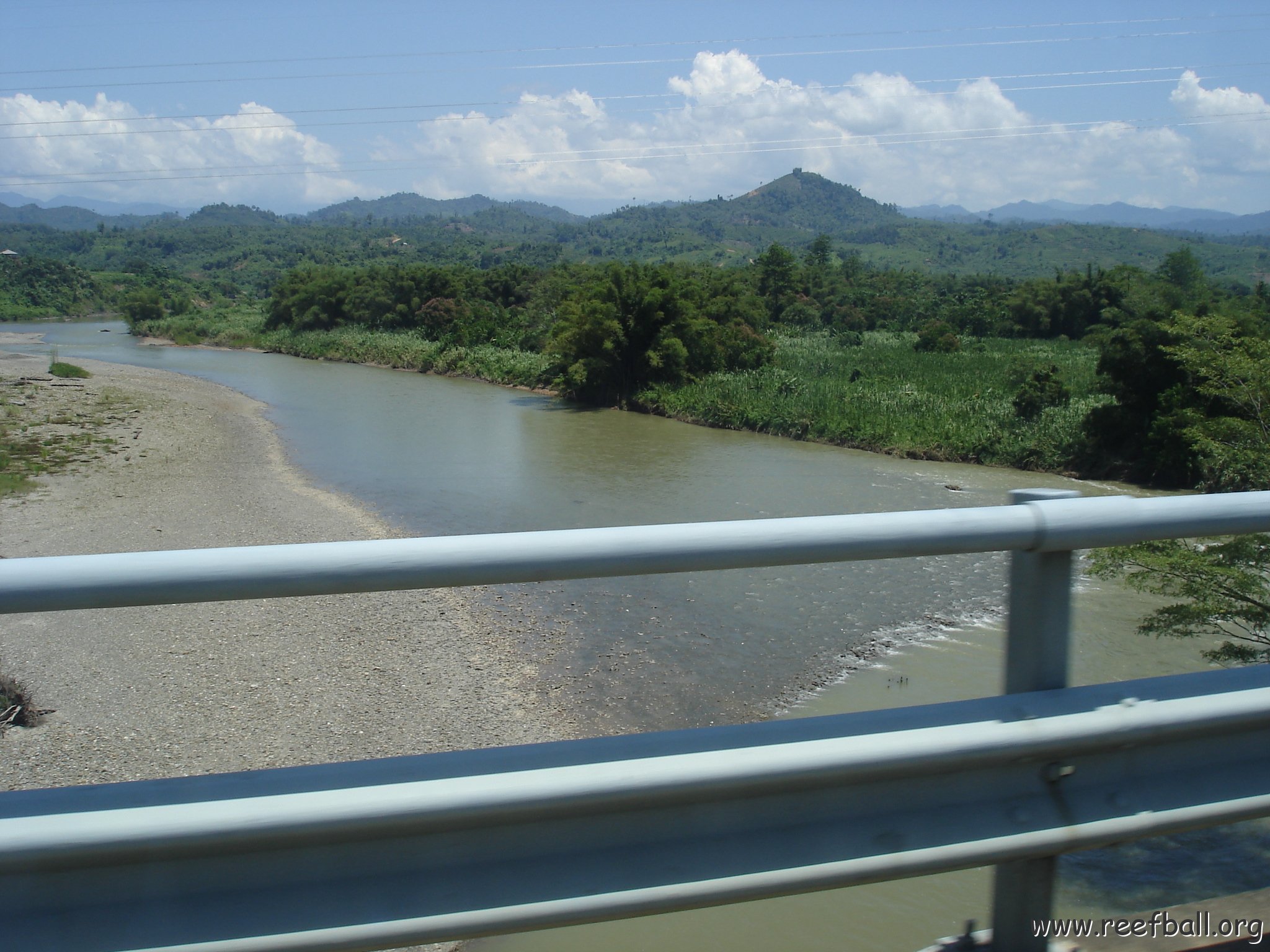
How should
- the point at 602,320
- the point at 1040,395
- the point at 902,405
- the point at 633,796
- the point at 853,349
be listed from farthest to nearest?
1. the point at 853,349
2. the point at 602,320
3. the point at 902,405
4. the point at 1040,395
5. the point at 633,796

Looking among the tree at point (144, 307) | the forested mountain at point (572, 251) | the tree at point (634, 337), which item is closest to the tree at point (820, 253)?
the forested mountain at point (572, 251)

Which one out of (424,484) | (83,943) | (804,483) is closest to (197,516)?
(424,484)

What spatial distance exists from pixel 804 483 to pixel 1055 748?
16.4 m

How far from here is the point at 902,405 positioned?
23734mm

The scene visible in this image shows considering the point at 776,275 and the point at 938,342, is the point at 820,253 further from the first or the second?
the point at 938,342

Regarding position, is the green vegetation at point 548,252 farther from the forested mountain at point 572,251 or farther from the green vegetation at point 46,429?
the green vegetation at point 46,429

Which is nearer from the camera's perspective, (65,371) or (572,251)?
(65,371)

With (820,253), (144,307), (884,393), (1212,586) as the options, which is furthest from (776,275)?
(1212,586)

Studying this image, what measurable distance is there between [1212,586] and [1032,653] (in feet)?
13.8

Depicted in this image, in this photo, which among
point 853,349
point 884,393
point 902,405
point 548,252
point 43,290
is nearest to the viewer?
point 902,405

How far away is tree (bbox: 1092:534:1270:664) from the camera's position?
410 cm

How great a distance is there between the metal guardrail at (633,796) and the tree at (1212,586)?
1.73m

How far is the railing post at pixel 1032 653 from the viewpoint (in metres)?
1.87

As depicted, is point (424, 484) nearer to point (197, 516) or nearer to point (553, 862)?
point (197, 516)
